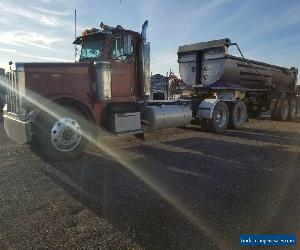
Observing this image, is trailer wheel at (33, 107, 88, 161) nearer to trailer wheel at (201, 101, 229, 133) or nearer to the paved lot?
the paved lot

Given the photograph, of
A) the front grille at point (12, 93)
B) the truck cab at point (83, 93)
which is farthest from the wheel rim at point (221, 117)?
the front grille at point (12, 93)

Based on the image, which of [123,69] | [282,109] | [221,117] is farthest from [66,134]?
[282,109]

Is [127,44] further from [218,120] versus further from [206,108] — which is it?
[218,120]

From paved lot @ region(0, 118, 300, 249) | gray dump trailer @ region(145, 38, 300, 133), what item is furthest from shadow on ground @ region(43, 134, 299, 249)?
gray dump trailer @ region(145, 38, 300, 133)

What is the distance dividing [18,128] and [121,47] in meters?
3.34

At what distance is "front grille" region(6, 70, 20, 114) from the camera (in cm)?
818

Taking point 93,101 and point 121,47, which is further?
point 121,47

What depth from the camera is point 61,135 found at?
8.02m

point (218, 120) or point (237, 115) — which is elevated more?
point (237, 115)

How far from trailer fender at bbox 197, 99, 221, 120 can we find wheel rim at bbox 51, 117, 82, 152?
5.99m

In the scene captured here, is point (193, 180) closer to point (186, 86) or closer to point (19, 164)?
point (19, 164)

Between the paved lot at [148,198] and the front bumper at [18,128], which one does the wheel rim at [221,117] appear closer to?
the paved lot at [148,198]

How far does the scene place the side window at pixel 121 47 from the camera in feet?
29.4

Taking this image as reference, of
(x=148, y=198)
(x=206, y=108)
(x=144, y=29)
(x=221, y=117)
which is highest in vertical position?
(x=144, y=29)
